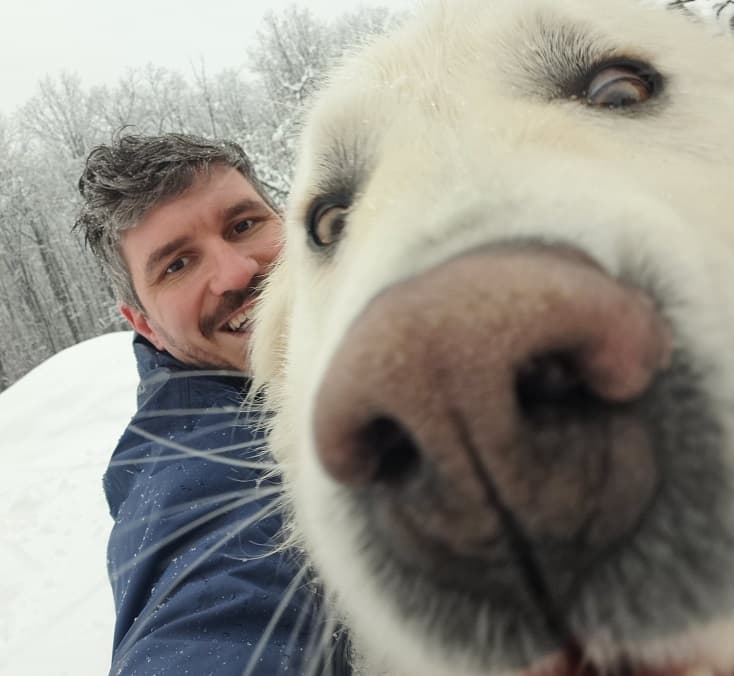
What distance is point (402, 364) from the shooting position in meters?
0.77

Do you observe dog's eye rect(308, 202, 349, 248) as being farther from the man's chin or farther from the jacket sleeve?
the man's chin

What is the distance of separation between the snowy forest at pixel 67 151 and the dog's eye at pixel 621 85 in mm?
32940

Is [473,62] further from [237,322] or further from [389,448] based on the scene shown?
[237,322]

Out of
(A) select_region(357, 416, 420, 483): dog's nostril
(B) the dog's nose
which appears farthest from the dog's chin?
(A) select_region(357, 416, 420, 483): dog's nostril

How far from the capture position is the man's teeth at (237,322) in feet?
12.1

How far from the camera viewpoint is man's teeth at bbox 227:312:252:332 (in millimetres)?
3703

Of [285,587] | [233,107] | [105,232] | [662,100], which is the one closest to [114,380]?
[105,232]

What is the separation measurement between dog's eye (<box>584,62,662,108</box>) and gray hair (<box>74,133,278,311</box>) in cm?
265

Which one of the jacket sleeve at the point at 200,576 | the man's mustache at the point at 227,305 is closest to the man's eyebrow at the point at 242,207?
the man's mustache at the point at 227,305

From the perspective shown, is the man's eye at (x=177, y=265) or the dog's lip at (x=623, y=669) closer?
the dog's lip at (x=623, y=669)

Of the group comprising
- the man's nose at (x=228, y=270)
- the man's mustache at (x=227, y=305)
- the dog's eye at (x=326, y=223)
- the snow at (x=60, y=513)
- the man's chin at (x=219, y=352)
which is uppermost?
the dog's eye at (x=326, y=223)

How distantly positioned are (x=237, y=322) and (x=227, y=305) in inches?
5.2

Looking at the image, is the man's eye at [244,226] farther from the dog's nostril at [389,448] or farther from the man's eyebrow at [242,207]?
the dog's nostril at [389,448]

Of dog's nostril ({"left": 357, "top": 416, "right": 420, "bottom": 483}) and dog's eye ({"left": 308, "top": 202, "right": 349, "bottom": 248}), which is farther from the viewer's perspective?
dog's eye ({"left": 308, "top": 202, "right": 349, "bottom": 248})
